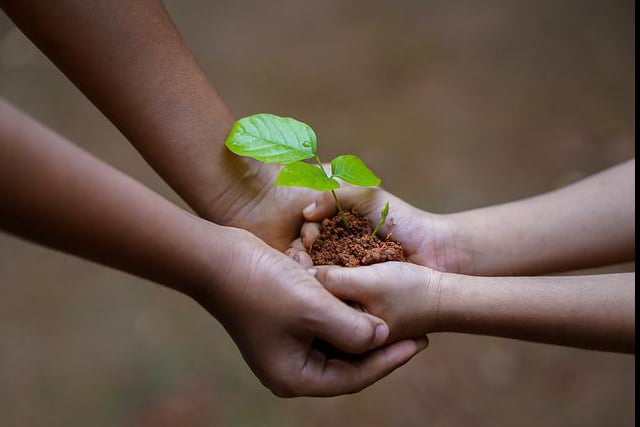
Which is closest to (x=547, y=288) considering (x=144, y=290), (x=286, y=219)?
(x=286, y=219)

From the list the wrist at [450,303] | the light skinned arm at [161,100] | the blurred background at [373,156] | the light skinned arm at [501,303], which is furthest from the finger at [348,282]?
the blurred background at [373,156]

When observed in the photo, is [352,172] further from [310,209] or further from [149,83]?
[149,83]

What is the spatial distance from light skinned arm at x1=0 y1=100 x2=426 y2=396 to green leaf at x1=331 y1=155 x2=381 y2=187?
165 mm

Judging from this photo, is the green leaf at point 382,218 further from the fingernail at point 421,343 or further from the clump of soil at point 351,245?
the fingernail at point 421,343

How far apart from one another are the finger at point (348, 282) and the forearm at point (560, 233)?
27cm

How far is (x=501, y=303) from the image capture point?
0.92 m

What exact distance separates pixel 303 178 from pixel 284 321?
0.63 ft

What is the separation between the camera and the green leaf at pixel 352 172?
957 mm

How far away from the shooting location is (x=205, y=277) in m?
0.81

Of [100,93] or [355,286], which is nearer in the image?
[355,286]

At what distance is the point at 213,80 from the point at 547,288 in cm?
159

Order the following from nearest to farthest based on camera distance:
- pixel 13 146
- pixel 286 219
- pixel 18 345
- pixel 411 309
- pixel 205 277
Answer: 1. pixel 13 146
2. pixel 205 277
3. pixel 411 309
4. pixel 286 219
5. pixel 18 345

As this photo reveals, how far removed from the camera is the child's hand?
2.94ft

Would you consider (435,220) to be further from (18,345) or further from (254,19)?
(254,19)
